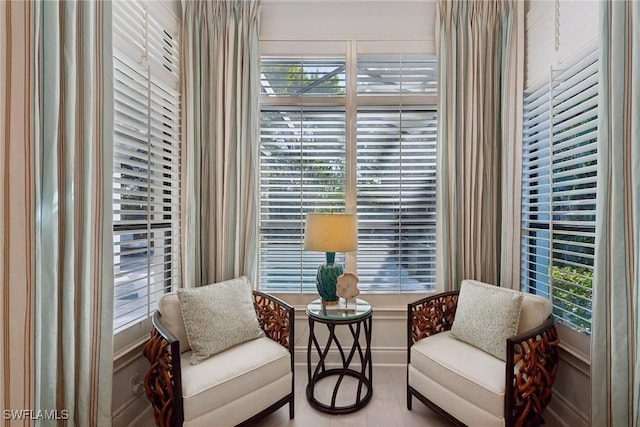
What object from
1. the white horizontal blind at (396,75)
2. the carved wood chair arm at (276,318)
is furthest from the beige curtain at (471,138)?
the carved wood chair arm at (276,318)

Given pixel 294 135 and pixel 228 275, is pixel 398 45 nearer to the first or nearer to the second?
pixel 294 135

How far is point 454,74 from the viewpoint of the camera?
2465 mm

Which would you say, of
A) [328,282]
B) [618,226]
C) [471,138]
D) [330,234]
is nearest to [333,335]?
[328,282]

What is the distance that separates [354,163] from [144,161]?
1550 mm

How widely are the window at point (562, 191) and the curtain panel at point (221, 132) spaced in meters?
2.06

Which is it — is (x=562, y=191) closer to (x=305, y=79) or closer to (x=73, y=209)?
(x=305, y=79)

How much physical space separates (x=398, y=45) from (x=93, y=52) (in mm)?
2147

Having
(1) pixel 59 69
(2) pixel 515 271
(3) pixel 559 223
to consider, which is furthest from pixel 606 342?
(1) pixel 59 69

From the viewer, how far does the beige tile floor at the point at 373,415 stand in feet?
6.48

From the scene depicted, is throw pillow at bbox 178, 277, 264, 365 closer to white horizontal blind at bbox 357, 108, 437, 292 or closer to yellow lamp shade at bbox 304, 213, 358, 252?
yellow lamp shade at bbox 304, 213, 358, 252

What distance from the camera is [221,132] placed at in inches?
98.3

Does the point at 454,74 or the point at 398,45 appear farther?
the point at 398,45

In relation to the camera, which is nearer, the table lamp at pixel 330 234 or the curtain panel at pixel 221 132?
the table lamp at pixel 330 234

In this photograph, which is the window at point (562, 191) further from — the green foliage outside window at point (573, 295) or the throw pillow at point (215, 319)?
the throw pillow at point (215, 319)
